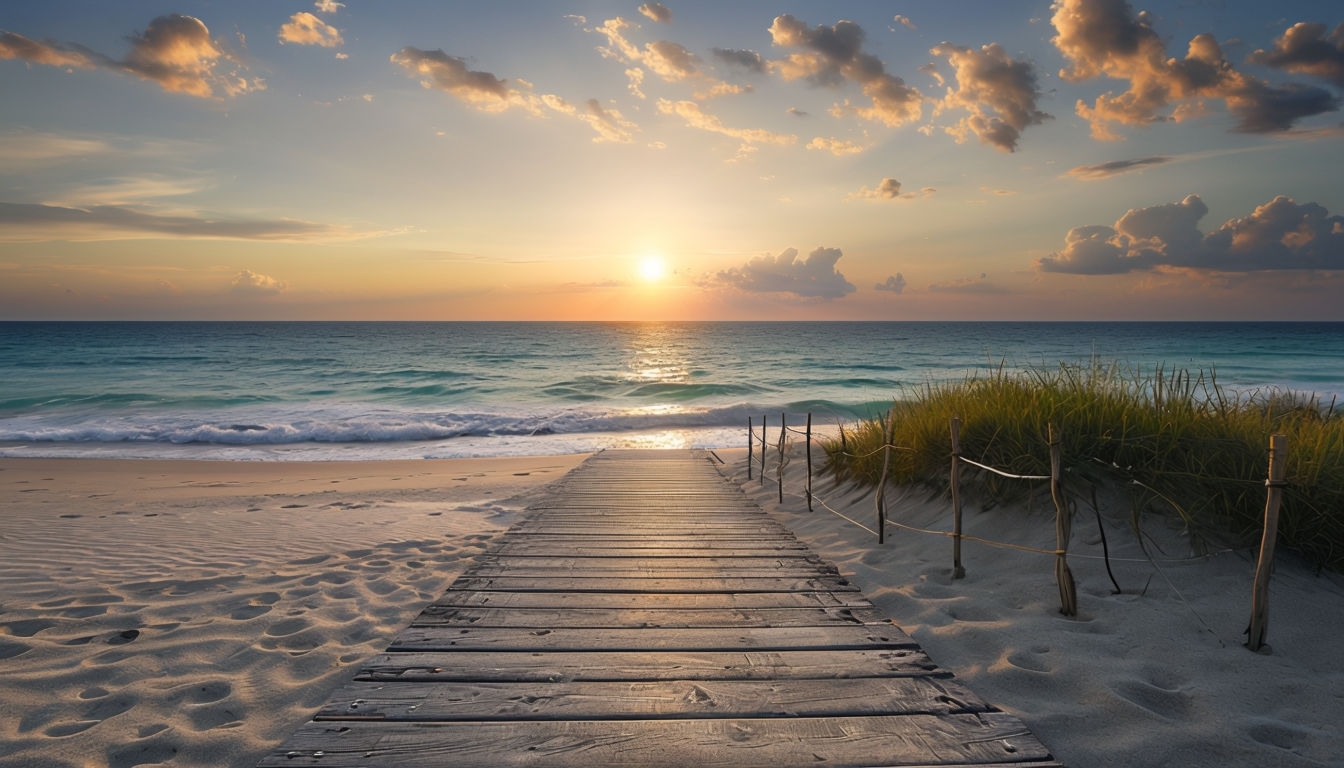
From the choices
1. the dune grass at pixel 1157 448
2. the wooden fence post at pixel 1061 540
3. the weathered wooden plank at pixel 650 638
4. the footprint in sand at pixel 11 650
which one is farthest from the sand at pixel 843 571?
the weathered wooden plank at pixel 650 638

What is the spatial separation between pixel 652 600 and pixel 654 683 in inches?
46.4

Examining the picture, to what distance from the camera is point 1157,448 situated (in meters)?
5.26

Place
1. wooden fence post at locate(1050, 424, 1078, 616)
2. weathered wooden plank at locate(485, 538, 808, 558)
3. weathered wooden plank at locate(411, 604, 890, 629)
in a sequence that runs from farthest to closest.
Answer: weathered wooden plank at locate(485, 538, 808, 558) → wooden fence post at locate(1050, 424, 1078, 616) → weathered wooden plank at locate(411, 604, 890, 629)

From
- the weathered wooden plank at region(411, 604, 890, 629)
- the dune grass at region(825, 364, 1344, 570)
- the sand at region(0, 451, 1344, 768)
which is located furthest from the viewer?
the dune grass at region(825, 364, 1344, 570)

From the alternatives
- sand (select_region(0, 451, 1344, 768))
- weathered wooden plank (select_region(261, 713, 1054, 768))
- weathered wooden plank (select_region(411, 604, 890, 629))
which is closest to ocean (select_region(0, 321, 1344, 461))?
sand (select_region(0, 451, 1344, 768))

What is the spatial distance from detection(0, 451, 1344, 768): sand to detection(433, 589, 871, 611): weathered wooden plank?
1.84ft

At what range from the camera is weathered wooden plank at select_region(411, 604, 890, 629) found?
11.6ft

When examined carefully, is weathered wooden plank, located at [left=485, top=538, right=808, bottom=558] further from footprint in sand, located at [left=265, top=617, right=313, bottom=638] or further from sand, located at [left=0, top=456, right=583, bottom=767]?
footprint in sand, located at [left=265, top=617, right=313, bottom=638]

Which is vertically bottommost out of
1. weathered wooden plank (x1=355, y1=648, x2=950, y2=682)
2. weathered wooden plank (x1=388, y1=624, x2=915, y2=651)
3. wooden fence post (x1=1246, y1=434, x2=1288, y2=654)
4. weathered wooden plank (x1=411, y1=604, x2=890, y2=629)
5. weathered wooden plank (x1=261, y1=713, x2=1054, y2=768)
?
weathered wooden plank (x1=411, y1=604, x2=890, y2=629)

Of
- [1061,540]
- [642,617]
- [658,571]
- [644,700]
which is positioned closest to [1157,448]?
[1061,540]

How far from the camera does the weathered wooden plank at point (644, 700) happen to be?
252cm

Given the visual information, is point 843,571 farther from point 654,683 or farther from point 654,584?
point 654,683

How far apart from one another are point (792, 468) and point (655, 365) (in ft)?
131

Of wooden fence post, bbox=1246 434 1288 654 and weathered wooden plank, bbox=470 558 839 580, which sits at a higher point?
wooden fence post, bbox=1246 434 1288 654
